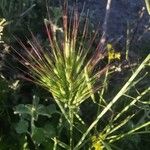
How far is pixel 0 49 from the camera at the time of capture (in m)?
2.76

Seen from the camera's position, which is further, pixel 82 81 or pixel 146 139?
pixel 146 139

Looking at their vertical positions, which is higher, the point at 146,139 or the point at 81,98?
the point at 81,98

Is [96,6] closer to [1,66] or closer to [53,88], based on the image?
[1,66]

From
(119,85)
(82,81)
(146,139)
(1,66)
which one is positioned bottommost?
(146,139)

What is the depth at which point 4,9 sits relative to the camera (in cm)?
297

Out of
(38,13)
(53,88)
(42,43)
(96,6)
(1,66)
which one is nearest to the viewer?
(53,88)

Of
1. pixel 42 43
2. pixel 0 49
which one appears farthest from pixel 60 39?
pixel 0 49

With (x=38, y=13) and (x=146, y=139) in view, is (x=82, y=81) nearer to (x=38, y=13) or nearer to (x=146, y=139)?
(x=146, y=139)

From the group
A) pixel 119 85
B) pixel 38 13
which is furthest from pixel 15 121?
pixel 38 13

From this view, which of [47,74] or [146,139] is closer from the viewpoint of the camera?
[47,74]

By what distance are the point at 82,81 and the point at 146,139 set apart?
0.77 meters

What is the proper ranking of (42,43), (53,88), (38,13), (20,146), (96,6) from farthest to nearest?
(96,6) < (38,13) < (42,43) < (20,146) < (53,88)

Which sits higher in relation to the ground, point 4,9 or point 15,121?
point 4,9

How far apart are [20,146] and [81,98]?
52 cm
